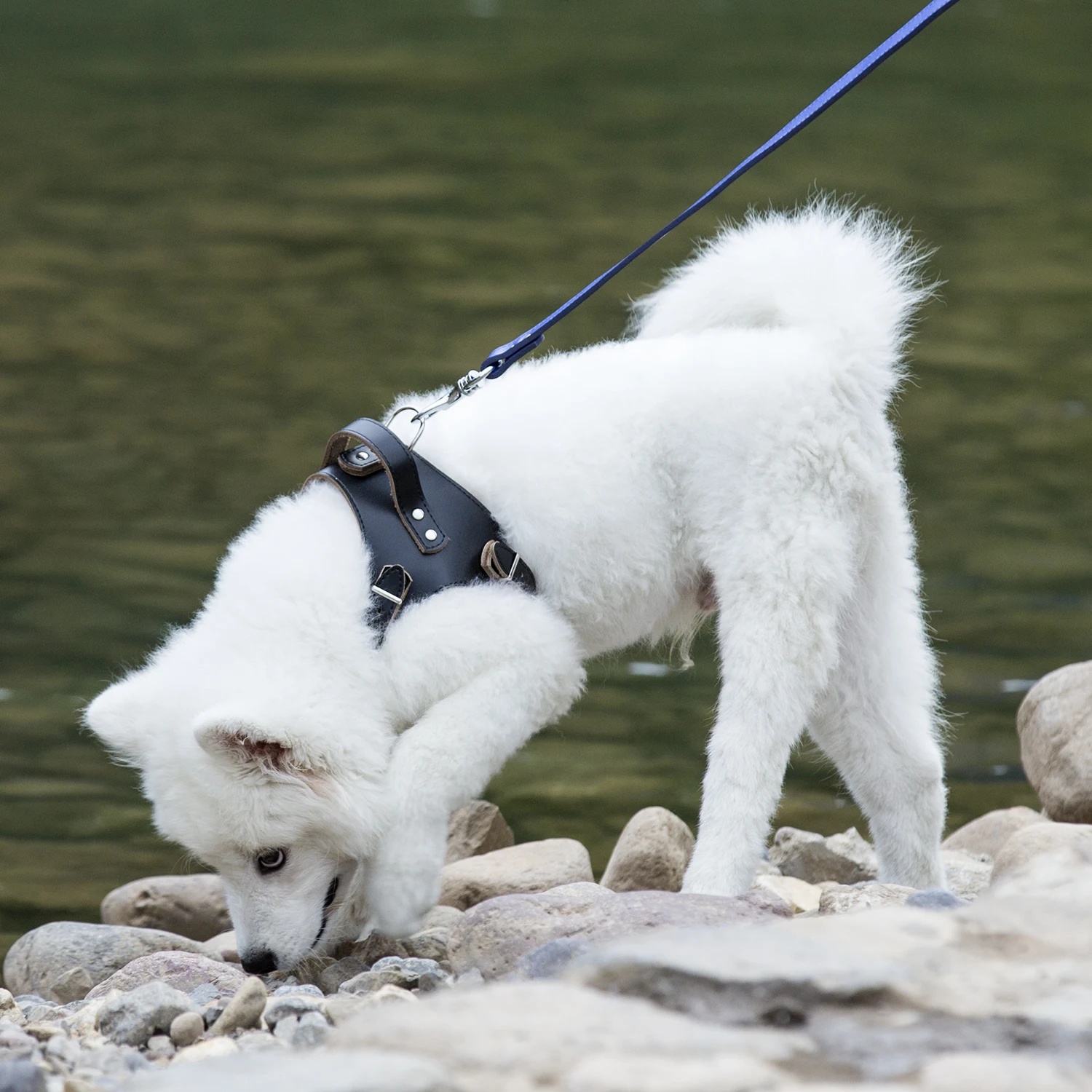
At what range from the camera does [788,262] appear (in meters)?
4.21

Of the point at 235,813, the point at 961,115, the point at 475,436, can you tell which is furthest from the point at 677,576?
the point at 961,115

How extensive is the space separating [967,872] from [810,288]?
1.87 metres

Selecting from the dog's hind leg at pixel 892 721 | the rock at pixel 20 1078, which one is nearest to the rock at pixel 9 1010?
the rock at pixel 20 1078

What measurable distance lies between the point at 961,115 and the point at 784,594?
56.6 ft

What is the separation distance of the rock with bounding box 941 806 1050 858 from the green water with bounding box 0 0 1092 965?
0.50 metres

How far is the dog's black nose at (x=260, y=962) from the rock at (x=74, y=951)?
2.13 feet

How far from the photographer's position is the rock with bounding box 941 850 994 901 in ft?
15.6

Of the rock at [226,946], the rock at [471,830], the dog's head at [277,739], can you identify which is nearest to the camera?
the dog's head at [277,739]

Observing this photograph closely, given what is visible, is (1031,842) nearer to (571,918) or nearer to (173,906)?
(571,918)

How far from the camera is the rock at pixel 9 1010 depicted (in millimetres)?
3676

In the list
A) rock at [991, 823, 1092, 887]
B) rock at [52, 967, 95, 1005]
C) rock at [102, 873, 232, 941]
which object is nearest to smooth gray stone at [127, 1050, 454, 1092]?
rock at [991, 823, 1092, 887]

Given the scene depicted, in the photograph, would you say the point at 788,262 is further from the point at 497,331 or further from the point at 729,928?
the point at 497,331

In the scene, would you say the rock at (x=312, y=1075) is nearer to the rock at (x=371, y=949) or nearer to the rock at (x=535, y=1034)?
the rock at (x=535, y=1034)

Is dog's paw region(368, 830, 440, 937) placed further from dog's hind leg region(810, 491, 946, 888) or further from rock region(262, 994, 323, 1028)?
dog's hind leg region(810, 491, 946, 888)
